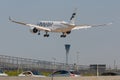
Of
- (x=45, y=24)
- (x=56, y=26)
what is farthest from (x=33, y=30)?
(x=56, y=26)

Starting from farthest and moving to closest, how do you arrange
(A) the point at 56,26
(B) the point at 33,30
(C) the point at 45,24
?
(A) the point at 56,26, (C) the point at 45,24, (B) the point at 33,30

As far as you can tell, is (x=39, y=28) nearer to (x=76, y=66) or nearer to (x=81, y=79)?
(x=76, y=66)

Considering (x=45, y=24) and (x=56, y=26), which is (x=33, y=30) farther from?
Answer: (x=56, y=26)

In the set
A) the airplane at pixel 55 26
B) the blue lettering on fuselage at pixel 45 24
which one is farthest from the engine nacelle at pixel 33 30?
the blue lettering on fuselage at pixel 45 24

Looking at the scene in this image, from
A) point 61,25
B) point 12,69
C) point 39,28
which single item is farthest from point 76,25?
point 12,69

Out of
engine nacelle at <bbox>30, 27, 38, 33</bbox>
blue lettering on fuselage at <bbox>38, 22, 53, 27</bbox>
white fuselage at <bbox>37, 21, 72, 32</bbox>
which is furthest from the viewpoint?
blue lettering on fuselage at <bbox>38, 22, 53, 27</bbox>

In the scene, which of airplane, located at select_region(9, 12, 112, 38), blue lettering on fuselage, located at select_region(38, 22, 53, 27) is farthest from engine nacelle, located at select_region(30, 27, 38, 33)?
blue lettering on fuselage, located at select_region(38, 22, 53, 27)

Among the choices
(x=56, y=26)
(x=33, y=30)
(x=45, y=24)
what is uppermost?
(x=45, y=24)

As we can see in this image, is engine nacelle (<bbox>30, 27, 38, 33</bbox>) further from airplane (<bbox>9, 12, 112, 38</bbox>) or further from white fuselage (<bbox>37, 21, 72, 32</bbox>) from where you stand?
white fuselage (<bbox>37, 21, 72, 32</bbox>)

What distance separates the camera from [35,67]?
70.1 meters

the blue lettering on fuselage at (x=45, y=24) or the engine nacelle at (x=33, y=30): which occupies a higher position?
the blue lettering on fuselage at (x=45, y=24)

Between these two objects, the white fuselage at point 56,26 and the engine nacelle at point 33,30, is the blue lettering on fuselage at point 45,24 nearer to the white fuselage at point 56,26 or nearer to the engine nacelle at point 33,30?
the white fuselage at point 56,26

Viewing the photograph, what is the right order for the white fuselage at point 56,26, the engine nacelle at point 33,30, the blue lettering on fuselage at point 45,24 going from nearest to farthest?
the engine nacelle at point 33,30 < the white fuselage at point 56,26 < the blue lettering on fuselage at point 45,24

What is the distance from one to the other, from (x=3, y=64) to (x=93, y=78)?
2674 cm
